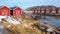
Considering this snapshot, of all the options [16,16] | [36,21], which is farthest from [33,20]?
[16,16]

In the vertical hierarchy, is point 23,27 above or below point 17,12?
below

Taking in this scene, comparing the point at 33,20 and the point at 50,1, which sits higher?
the point at 50,1

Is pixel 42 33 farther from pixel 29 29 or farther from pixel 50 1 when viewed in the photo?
pixel 50 1

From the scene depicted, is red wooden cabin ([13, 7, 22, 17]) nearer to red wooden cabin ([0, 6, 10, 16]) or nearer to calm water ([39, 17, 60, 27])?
red wooden cabin ([0, 6, 10, 16])

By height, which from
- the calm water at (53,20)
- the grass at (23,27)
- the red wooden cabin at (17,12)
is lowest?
the grass at (23,27)

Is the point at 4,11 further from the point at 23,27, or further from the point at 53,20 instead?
the point at 53,20

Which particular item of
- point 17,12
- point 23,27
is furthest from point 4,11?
point 23,27

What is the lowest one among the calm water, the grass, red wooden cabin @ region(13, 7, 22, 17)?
the grass

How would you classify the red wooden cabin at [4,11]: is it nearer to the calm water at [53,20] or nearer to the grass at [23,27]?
the grass at [23,27]

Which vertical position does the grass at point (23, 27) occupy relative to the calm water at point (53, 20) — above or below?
below

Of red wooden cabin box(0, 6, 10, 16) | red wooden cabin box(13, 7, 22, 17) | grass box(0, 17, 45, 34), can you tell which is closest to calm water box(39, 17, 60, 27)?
grass box(0, 17, 45, 34)

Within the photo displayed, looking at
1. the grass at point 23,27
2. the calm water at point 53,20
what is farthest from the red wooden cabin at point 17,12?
the calm water at point 53,20

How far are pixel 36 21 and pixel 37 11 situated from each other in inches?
6.4

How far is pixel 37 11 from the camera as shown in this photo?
11.5ft
